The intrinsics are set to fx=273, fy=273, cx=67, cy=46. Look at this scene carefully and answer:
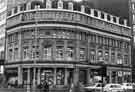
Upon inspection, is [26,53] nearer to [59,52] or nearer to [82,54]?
[59,52]

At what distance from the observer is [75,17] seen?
190 feet

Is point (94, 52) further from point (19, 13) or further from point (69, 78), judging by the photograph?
point (19, 13)

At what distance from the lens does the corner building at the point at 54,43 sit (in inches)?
2173

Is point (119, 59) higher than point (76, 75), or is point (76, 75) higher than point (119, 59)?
point (119, 59)

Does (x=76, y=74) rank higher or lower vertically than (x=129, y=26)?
lower

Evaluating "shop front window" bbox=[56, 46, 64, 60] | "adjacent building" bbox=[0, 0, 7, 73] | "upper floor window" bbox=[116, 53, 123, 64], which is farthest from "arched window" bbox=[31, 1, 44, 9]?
"upper floor window" bbox=[116, 53, 123, 64]

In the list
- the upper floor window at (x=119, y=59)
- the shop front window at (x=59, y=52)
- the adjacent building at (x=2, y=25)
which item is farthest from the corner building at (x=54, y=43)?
the upper floor window at (x=119, y=59)

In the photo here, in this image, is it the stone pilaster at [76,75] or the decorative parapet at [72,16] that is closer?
the decorative parapet at [72,16]

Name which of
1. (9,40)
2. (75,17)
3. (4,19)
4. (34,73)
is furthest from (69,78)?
(4,19)

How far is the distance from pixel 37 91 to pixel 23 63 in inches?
775

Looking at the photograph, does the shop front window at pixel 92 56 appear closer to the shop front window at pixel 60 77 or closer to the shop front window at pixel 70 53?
the shop front window at pixel 70 53

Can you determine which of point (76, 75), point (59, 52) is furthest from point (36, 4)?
point (76, 75)

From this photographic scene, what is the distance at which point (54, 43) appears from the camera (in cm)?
5525

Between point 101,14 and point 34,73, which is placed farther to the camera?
point 101,14
